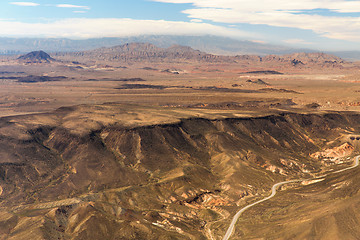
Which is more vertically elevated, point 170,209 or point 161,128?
point 161,128

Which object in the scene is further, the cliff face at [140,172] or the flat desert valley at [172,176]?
the cliff face at [140,172]

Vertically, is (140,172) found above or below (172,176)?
below

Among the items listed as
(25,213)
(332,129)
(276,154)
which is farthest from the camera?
(332,129)

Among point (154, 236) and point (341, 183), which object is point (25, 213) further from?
point (341, 183)

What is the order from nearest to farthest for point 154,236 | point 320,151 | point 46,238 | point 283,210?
point 46,238
point 154,236
point 283,210
point 320,151

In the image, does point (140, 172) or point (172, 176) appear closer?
point (172, 176)

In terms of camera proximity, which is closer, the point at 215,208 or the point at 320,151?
the point at 215,208

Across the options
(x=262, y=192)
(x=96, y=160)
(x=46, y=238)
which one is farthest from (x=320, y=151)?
(x=46, y=238)

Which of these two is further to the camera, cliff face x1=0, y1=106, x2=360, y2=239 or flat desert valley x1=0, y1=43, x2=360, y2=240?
cliff face x1=0, y1=106, x2=360, y2=239
